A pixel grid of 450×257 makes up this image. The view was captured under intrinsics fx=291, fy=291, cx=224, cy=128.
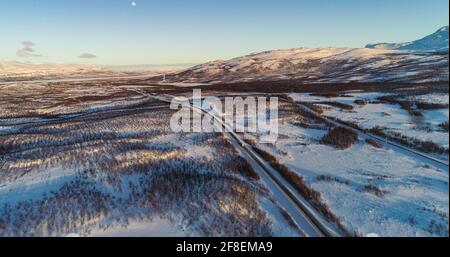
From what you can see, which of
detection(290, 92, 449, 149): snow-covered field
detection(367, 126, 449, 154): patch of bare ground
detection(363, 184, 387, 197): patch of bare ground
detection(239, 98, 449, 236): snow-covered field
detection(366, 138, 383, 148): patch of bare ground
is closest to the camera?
detection(239, 98, 449, 236): snow-covered field

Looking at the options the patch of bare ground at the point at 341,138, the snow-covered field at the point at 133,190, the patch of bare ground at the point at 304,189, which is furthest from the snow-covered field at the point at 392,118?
the snow-covered field at the point at 133,190

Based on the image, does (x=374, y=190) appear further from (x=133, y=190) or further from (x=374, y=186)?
(x=133, y=190)

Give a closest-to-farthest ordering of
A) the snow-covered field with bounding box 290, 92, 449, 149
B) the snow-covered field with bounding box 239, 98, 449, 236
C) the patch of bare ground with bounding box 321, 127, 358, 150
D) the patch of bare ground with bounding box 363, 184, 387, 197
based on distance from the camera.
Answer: the snow-covered field with bounding box 239, 98, 449, 236, the patch of bare ground with bounding box 363, 184, 387, 197, the snow-covered field with bounding box 290, 92, 449, 149, the patch of bare ground with bounding box 321, 127, 358, 150

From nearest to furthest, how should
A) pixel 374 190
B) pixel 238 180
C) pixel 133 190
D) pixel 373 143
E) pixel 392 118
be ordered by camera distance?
pixel 374 190 < pixel 133 190 < pixel 238 180 < pixel 373 143 < pixel 392 118

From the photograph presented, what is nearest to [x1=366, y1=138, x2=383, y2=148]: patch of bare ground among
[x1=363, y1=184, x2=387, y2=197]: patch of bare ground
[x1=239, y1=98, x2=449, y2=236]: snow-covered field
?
[x1=239, y1=98, x2=449, y2=236]: snow-covered field

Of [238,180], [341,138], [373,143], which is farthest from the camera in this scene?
[341,138]

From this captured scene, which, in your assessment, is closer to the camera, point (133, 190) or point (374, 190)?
point (374, 190)

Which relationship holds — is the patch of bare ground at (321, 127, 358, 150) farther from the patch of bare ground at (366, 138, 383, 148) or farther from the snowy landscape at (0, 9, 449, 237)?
the patch of bare ground at (366, 138, 383, 148)

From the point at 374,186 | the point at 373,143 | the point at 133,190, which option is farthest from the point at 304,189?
the point at 373,143

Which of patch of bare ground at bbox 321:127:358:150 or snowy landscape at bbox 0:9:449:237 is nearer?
snowy landscape at bbox 0:9:449:237
